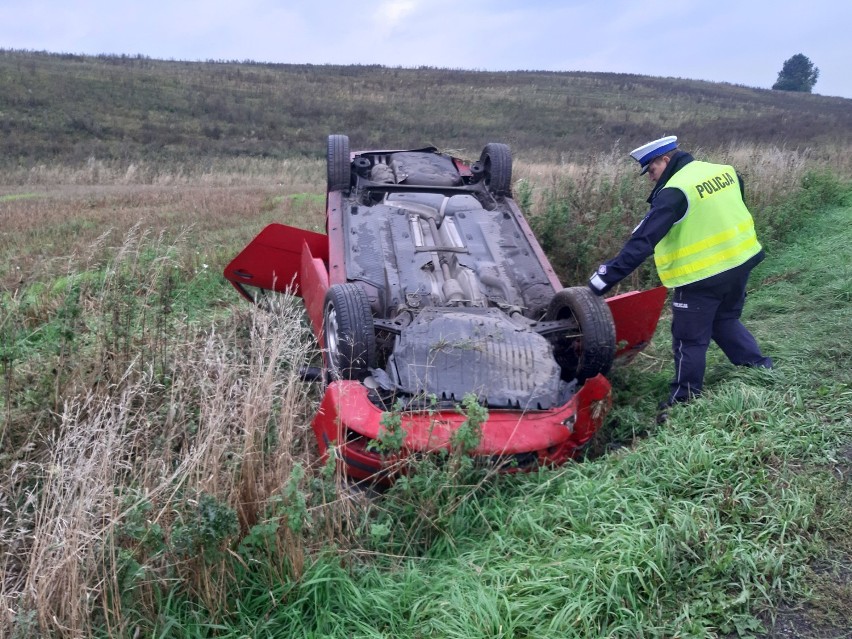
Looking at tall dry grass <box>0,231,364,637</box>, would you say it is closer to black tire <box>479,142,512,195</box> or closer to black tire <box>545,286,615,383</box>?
black tire <box>545,286,615,383</box>

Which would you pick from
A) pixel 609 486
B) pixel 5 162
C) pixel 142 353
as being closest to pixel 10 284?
pixel 142 353

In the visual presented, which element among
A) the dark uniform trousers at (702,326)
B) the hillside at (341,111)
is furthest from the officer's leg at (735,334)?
the hillside at (341,111)

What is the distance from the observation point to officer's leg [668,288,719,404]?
4219mm

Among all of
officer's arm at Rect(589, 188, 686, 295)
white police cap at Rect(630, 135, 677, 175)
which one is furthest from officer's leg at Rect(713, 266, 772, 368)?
white police cap at Rect(630, 135, 677, 175)

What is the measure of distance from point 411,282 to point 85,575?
2.81m

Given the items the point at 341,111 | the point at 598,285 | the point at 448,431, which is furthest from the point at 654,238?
the point at 341,111

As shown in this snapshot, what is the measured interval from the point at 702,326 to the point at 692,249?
0.46m

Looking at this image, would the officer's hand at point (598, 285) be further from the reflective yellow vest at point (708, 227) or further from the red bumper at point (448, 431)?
the red bumper at point (448, 431)

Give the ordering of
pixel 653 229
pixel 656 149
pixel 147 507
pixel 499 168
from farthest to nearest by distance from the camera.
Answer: pixel 499 168
pixel 656 149
pixel 653 229
pixel 147 507

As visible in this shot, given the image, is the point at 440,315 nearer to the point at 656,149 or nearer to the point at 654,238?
the point at 654,238

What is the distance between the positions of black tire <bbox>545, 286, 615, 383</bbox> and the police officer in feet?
0.43

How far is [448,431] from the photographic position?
3.51m

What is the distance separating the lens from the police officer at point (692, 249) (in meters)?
4.20

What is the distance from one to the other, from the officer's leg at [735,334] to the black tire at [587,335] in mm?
741
